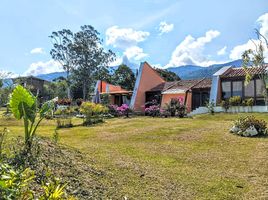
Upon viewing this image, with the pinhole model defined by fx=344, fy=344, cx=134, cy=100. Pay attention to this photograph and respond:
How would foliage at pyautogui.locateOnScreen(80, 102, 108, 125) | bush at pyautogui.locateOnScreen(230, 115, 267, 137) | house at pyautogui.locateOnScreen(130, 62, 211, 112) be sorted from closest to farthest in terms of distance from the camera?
bush at pyautogui.locateOnScreen(230, 115, 267, 137) < foliage at pyautogui.locateOnScreen(80, 102, 108, 125) < house at pyautogui.locateOnScreen(130, 62, 211, 112)

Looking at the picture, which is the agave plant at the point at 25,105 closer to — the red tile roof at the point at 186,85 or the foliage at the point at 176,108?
the foliage at the point at 176,108

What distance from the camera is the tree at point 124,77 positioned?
→ 6662 cm

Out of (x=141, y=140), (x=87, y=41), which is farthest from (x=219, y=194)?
(x=87, y=41)

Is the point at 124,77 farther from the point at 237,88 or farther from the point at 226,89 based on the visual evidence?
the point at 237,88

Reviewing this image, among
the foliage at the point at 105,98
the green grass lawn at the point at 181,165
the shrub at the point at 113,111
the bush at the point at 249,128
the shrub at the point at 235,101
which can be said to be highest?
the foliage at the point at 105,98

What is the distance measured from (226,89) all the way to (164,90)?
24.2ft

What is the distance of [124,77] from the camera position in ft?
225

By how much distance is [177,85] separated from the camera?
36594mm

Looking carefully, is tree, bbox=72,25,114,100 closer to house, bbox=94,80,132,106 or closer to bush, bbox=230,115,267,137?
house, bbox=94,80,132,106

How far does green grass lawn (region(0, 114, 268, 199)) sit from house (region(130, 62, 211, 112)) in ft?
63.4

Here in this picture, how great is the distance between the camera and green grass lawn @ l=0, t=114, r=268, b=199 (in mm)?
6910

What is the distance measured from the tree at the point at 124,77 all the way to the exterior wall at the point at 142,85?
27.1m

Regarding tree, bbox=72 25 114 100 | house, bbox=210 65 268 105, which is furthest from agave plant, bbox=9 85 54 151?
tree, bbox=72 25 114 100

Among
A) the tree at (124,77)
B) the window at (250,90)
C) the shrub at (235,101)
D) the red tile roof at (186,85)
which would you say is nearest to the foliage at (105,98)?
the red tile roof at (186,85)
